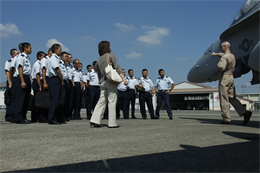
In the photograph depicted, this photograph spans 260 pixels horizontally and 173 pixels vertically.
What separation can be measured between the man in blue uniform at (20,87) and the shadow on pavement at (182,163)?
4.51 meters

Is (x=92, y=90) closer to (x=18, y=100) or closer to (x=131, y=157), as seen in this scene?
(x=18, y=100)

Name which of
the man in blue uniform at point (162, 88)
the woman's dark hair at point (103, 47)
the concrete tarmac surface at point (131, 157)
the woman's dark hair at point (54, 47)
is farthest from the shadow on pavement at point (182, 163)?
the man in blue uniform at point (162, 88)

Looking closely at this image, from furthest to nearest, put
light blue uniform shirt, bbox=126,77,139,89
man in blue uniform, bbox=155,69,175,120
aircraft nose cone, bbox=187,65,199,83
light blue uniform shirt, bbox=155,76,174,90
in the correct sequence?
1. aircraft nose cone, bbox=187,65,199,83
2. light blue uniform shirt, bbox=126,77,139,89
3. light blue uniform shirt, bbox=155,76,174,90
4. man in blue uniform, bbox=155,69,175,120

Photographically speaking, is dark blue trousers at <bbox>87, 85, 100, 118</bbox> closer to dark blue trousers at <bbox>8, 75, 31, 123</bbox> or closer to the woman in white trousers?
dark blue trousers at <bbox>8, 75, 31, 123</bbox>

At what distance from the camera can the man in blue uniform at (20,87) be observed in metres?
5.57

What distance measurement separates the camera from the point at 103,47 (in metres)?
4.89

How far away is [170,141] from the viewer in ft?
9.27

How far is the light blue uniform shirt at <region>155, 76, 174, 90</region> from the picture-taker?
866cm

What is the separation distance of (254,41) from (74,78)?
6.88 meters

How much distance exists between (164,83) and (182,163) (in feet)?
22.9

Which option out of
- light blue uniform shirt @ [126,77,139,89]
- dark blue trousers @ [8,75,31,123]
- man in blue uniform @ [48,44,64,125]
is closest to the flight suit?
man in blue uniform @ [48,44,64,125]

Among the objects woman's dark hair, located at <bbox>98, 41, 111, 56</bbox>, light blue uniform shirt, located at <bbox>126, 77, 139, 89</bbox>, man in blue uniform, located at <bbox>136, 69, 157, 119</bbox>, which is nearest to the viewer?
woman's dark hair, located at <bbox>98, 41, 111, 56</bbox>

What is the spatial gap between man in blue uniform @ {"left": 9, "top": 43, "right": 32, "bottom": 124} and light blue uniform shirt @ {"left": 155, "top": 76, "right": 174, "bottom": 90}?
16.1ft

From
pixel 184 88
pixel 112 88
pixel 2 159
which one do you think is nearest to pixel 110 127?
pixel 112 88
